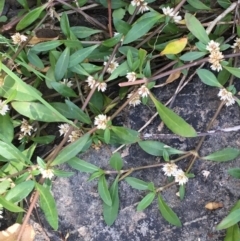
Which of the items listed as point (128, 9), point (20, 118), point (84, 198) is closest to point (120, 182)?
point (84, 198)

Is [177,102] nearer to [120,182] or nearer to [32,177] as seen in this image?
[120,182]

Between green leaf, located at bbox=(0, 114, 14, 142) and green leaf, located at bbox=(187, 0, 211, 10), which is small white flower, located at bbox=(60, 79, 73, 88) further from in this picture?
green leaf, located at bbox=(187, 0, 211, 10)

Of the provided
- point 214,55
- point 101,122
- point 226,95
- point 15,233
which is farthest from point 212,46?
point 15,233

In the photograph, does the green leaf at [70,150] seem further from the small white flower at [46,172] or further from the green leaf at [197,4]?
the green leaf at [197,4]

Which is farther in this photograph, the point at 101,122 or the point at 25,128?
the point at 25,128

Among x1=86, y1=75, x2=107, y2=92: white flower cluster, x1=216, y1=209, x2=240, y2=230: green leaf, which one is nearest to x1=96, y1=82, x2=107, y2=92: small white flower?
x1=86, y1=75, x2=107, y2=92: white flower cluster

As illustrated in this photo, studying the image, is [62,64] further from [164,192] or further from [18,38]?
[164,192]

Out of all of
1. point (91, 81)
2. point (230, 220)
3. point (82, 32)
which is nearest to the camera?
point (230, 220)
